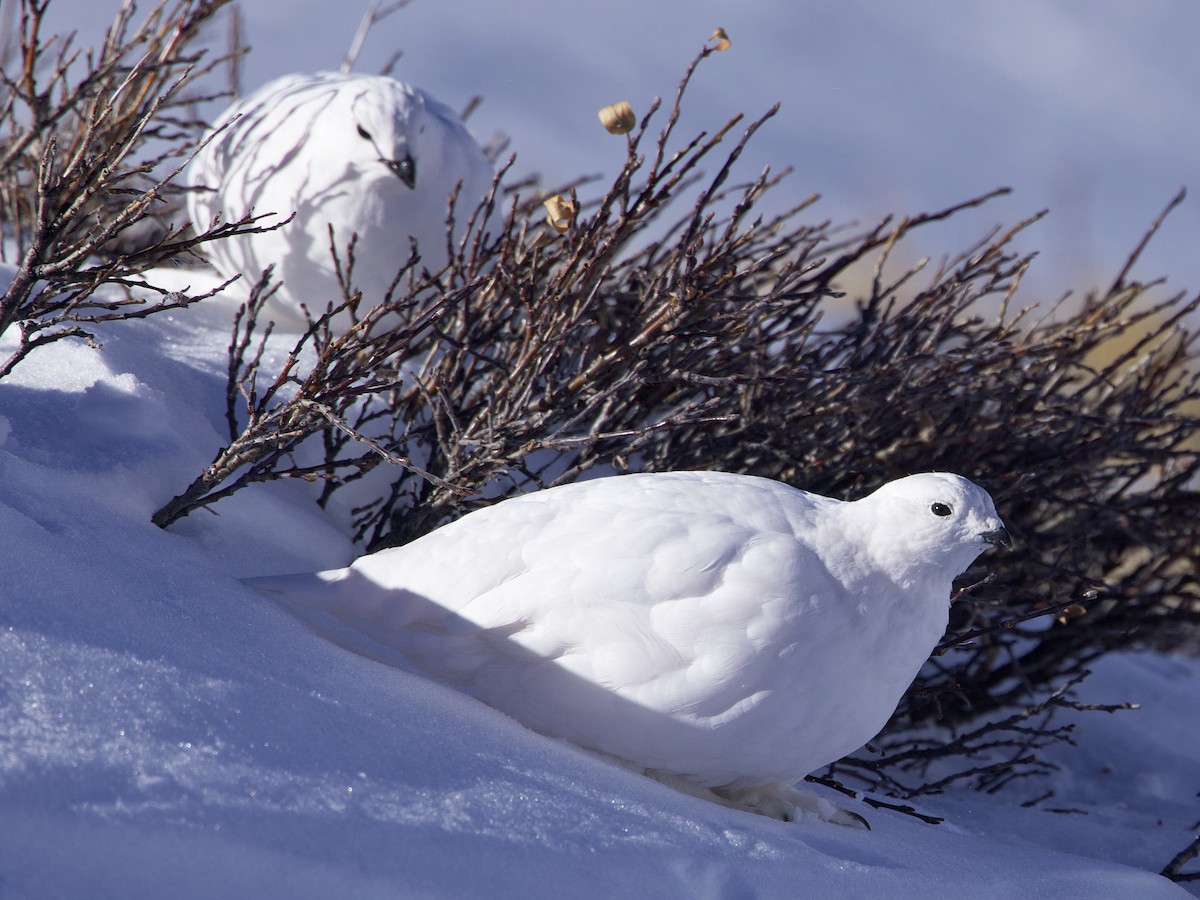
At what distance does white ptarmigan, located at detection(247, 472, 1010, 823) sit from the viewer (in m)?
1.55

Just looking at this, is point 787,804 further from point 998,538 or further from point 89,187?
point 89,187

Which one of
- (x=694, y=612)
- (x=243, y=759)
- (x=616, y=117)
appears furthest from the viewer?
(x=616, y=117)

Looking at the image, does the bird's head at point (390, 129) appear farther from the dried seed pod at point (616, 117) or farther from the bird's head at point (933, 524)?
the bird's head at point (933, 524)

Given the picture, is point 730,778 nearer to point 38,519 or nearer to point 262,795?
point 262,795

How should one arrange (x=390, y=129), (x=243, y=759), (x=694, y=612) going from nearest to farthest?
(x=243, y=759) < (x=694, y=612) < (x=390, y=129)

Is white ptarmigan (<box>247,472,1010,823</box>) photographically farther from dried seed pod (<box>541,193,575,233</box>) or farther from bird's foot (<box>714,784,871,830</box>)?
dried seed pod (<box>541,193,575,233</box>)

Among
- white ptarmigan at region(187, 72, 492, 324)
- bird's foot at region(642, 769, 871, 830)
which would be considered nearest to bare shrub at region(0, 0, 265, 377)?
white ptarmigan at region(187, 72, 492, 324)

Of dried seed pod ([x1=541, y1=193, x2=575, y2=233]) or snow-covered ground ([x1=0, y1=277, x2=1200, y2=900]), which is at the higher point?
dried seed pod ([x1=541, y1=193, x2=575, y2=233])

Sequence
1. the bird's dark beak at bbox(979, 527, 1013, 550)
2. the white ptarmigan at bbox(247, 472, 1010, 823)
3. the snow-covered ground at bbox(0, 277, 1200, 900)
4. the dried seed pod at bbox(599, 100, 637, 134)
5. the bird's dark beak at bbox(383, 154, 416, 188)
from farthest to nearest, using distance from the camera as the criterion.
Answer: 1. the bird's dark beak at bbox(383, 154, 416, 188)
2. the dried seed pod at bbox(599, 100, 637, 134)
3. the bird's dark beak at bbox(979, 527, 1013, 550)
4. the white ptarmigan at bbox(247, 472, 1010, 823)
5. the snow-covered ground at bbox(0, 277, 1200, 900)

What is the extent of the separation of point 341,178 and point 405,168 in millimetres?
152

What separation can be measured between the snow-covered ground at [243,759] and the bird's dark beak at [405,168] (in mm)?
722

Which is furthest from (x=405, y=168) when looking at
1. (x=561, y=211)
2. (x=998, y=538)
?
(x=998, y=538)

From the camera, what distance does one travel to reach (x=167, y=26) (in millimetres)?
2527

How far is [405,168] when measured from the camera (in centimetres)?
252
